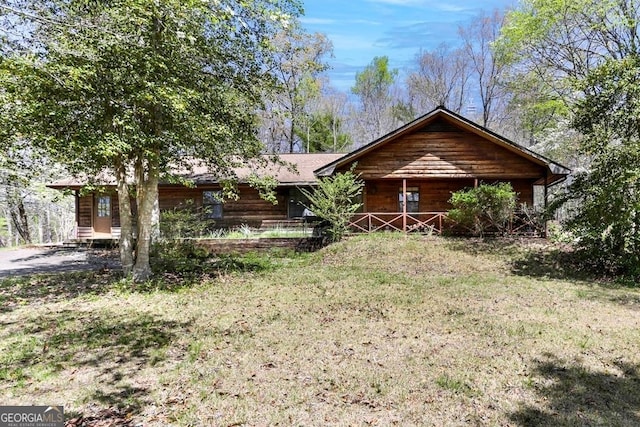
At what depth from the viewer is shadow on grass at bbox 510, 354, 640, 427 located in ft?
12.8

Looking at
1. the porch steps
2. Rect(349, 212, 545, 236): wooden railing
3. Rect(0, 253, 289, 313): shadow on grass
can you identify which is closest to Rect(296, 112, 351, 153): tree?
the porch steps

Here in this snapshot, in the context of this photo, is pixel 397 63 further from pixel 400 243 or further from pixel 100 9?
pixel 100 9

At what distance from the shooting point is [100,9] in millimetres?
7316

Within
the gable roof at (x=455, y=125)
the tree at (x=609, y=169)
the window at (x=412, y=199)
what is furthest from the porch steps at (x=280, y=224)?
the tree at (x=609, y=169)

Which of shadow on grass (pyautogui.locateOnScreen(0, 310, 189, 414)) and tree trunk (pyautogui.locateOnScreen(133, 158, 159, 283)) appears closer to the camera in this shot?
shadow on grass (pyautogui.locateOnScreen(0, 310, 189, 414))

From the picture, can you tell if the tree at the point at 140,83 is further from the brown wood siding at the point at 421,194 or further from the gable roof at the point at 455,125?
the brown wood siding at the point at 421,194

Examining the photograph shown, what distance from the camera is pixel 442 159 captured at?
650 inches

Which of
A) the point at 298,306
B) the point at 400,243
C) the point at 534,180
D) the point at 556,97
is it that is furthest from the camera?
the point at 556,97

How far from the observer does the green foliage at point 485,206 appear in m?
14.8

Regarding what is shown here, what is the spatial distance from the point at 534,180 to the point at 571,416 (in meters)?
15.4

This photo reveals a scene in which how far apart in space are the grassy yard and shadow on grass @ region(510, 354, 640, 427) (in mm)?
19

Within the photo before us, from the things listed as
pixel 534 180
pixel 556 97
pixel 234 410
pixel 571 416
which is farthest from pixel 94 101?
pixel 556 97

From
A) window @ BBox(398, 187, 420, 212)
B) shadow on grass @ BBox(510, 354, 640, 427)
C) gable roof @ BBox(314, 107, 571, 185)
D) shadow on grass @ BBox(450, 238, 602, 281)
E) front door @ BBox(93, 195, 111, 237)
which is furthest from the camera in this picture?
front door @ BBox(93, 195, 111, 237)

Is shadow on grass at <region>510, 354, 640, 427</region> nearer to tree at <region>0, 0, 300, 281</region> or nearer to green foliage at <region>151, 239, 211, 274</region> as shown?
tree at <region>0, 0, 300, 281</region>
